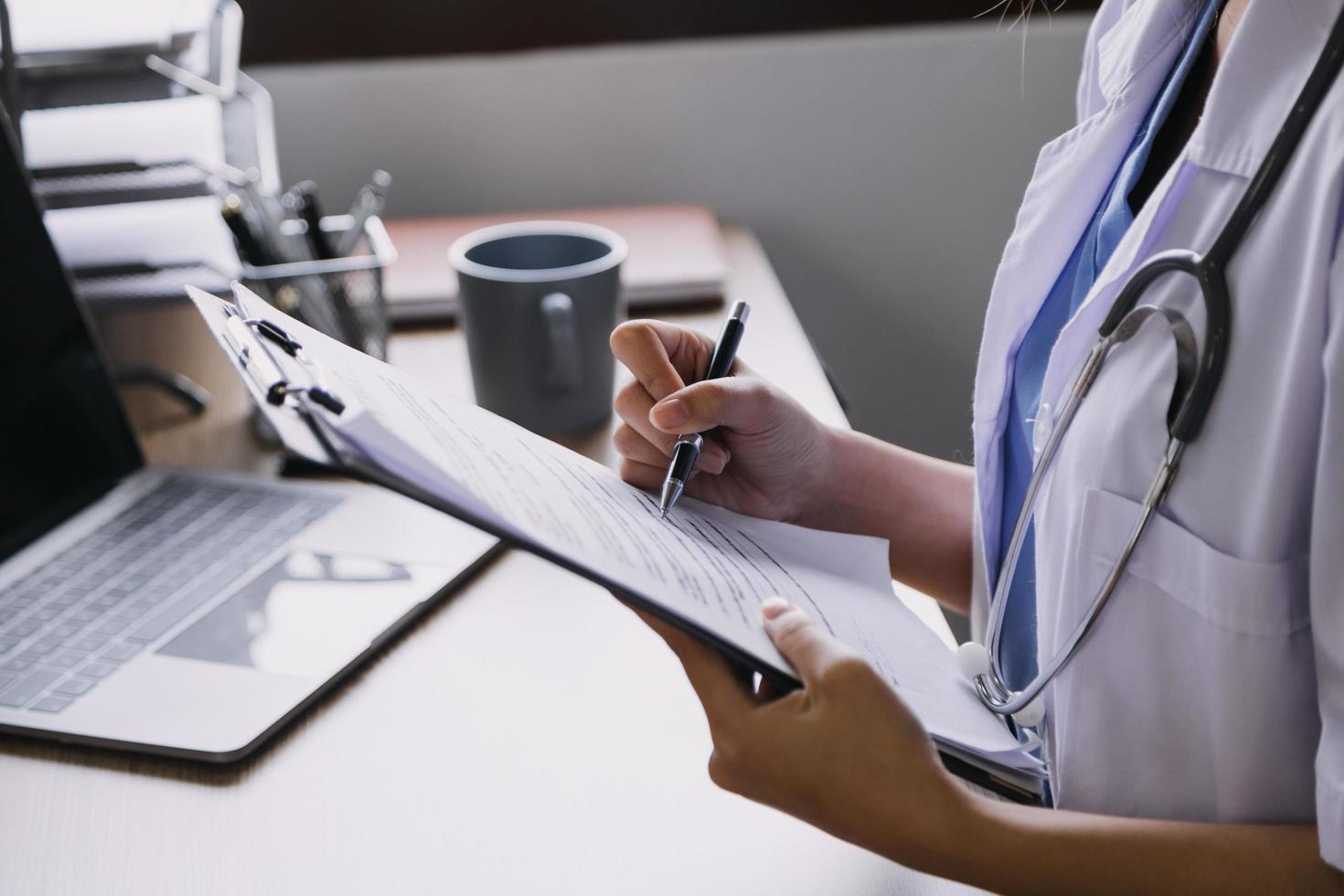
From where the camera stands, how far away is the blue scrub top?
0.68 meters

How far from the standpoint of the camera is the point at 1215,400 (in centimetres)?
48

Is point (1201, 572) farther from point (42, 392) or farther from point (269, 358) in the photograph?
point (42, 392)

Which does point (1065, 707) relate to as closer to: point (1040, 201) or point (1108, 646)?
point (1108, 646)

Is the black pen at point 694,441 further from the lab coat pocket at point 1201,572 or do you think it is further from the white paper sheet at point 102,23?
the white paper sheet at point 102,23

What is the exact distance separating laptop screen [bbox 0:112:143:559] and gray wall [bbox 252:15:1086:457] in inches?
21.9

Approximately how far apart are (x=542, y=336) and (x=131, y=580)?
1.11ft

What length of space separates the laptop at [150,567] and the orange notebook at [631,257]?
319 millimetres

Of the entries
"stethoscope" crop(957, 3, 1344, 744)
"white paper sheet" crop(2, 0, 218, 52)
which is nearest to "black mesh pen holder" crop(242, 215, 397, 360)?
"white paper sheet" crop(2, 0, 218, 52)

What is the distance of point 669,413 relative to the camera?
24.4 inches

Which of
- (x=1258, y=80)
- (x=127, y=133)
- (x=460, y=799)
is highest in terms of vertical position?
(x=1258, y=80)

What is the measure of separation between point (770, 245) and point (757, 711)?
1024mm

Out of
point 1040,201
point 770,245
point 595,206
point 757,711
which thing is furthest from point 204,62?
point 757,711

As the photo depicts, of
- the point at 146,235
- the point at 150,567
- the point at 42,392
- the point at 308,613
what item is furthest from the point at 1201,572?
the point at 146,235

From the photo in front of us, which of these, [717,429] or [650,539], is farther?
[717,429]
